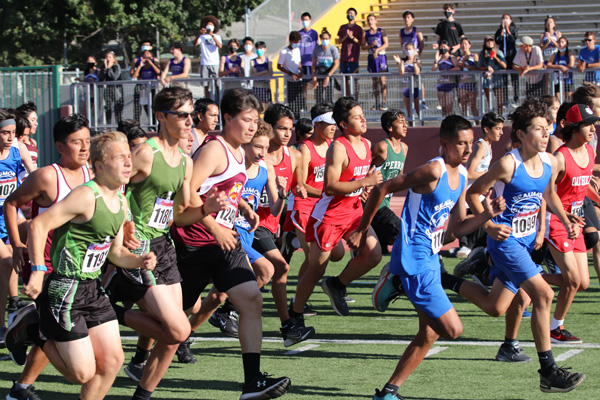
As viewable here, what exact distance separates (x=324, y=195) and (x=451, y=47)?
39.6 feet

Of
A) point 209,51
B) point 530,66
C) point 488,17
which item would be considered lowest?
point 530,66

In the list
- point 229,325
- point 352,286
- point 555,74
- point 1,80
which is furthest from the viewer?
point 1,80

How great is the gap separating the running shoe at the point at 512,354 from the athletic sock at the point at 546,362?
886 millimetres

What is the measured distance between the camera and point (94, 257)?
5160mm

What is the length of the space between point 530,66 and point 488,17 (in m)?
10.2

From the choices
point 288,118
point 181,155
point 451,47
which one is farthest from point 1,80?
point 181,155

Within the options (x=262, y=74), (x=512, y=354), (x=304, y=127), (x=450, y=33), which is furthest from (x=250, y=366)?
(x=450, y=33)

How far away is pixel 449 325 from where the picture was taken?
18.5 ft

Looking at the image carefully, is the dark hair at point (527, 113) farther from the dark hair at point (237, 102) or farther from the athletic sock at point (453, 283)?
the dark hair at point (237, 102)

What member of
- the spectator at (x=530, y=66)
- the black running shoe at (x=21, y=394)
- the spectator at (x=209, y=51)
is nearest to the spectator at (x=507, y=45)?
the spectator at (x=530, y=66)

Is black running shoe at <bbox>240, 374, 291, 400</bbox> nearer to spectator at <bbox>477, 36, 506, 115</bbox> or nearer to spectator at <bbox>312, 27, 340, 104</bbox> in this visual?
spectator at <bbox>477, 36, 506, 115</bbox>

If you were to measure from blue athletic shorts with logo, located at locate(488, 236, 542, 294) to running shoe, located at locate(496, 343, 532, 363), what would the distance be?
0.58 meters

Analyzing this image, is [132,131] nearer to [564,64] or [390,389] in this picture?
[390,389]

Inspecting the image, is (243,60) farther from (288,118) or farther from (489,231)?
(489,231)
